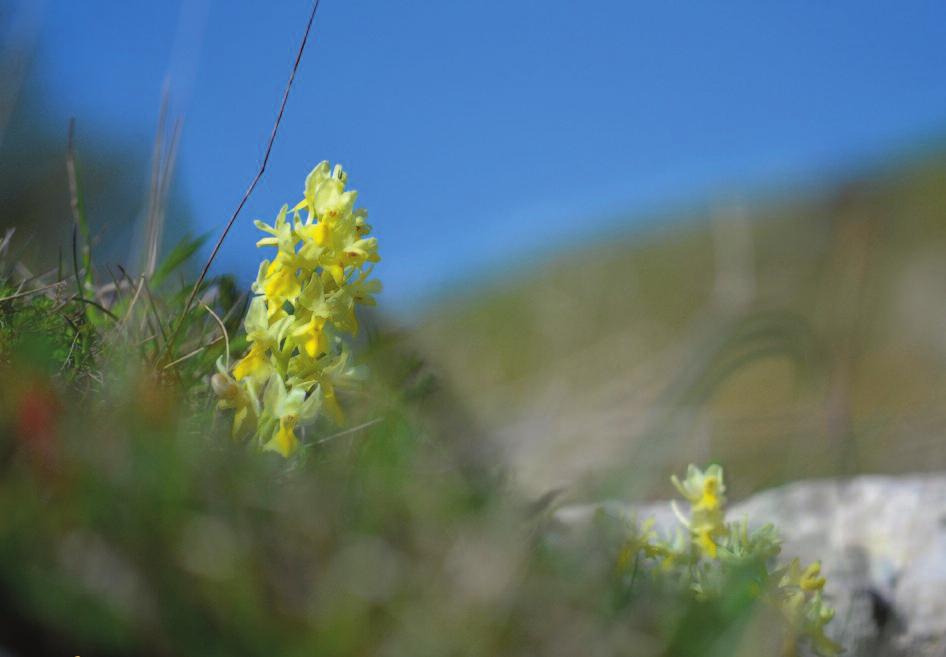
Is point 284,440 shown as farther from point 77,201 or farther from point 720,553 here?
point 77,201

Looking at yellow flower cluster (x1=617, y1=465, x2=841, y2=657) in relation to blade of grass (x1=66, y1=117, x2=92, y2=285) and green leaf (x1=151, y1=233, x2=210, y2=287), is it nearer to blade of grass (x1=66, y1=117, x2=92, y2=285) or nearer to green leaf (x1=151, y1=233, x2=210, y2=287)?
green leaf (x1=151, y1=233, x2=210, y2=287)

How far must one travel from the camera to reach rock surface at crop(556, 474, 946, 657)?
1.38 m

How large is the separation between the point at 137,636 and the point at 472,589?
191mm

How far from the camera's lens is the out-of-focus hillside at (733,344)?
2.61 ft

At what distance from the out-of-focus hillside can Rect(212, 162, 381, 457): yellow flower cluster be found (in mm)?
282

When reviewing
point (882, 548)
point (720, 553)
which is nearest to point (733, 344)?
point (720, 553)

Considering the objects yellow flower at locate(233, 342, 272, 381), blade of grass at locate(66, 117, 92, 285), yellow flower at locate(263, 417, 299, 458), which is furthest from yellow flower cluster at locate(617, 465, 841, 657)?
blade of grass at locate(66, 117, 92, 285)

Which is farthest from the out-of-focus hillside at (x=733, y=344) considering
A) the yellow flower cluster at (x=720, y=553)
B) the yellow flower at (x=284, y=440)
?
the yellow flower at (x=284, y=440)

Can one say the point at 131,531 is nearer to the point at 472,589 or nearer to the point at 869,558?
the point at 472,589

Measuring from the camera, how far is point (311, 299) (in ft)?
3.54

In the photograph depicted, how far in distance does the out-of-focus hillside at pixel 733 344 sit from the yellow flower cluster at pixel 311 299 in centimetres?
28

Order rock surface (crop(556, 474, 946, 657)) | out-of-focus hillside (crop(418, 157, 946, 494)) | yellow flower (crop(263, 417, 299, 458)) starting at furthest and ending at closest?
rock surface (crop(556, 474, 946, 657)) < yellow flower (crop(263, 417, 299, 458)) < out-of-focus hillside (crop(418, 157, 946, 494))

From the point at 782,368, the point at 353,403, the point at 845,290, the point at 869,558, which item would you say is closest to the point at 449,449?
the point at 353,403

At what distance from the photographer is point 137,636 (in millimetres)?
481
